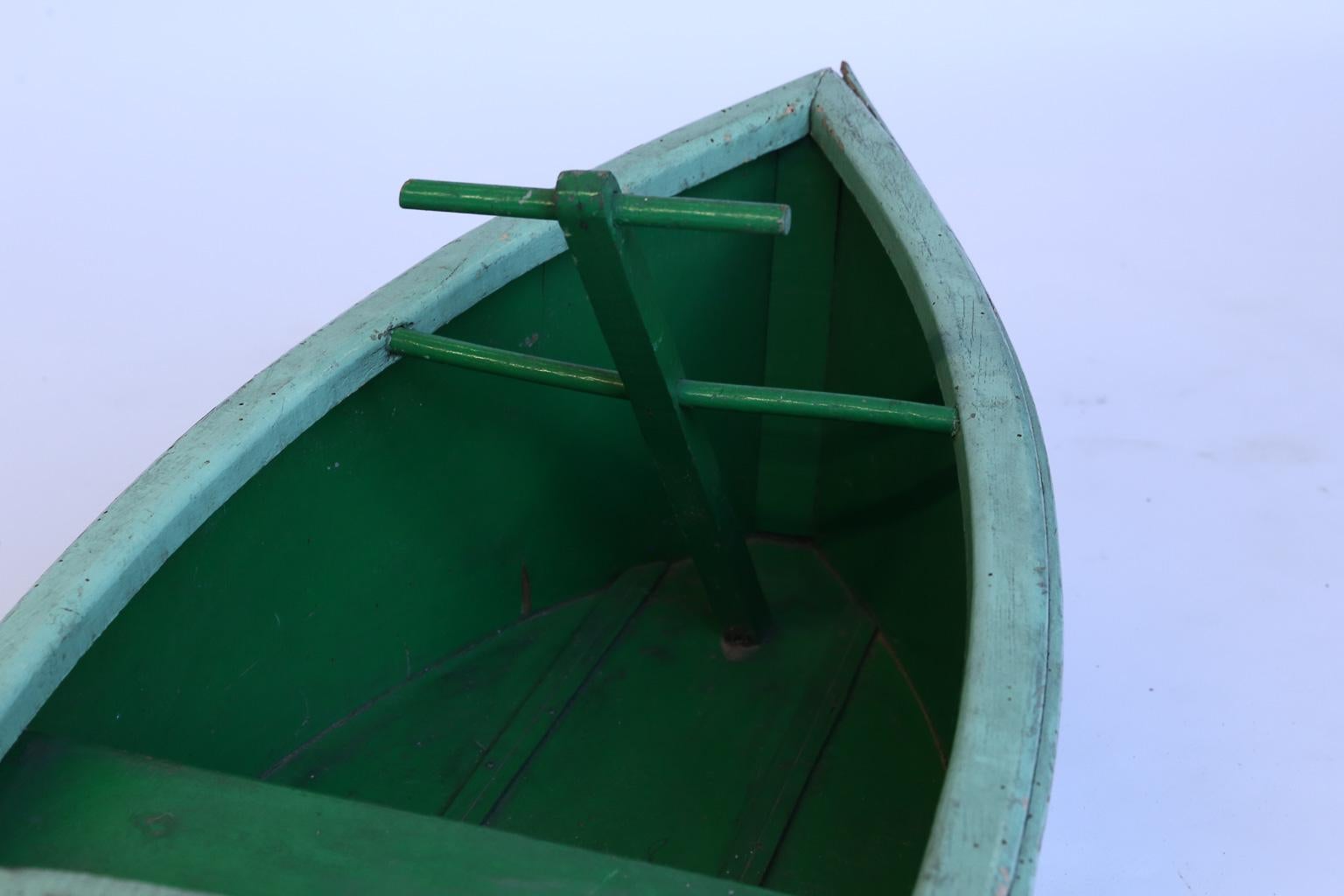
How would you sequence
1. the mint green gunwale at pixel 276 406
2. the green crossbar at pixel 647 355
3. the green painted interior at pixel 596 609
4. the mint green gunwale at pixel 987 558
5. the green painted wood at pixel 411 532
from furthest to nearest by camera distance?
1. the green painted interior at pixel 596 609
2. the green painted wood at pixel 411 532
3. the green crossbar at pixel 647 355
4. the mint green gunwale at pixel 276 406
5. the mint green gunwale at pixel 987 558

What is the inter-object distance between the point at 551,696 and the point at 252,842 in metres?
0.85

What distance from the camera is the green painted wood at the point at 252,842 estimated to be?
111 cm

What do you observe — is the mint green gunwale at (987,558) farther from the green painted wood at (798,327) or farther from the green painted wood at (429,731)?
the green painted wood at (429,731)

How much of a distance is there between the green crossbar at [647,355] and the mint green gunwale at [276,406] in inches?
3.1

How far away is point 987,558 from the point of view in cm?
134

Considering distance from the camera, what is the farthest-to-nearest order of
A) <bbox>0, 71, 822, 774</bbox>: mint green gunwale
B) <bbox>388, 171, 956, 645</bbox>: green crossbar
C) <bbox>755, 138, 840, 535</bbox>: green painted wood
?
1. <bbox>755, 138, 840, 535</bbox>: green painted wood
2. <bbox>388, 171, 956, 645</bbox>: green crossbar
3. <bbox>0, 71, 822, 774</bbox>: mint green gunwale

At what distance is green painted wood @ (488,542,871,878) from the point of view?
1798mm

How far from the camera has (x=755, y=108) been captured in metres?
2.09

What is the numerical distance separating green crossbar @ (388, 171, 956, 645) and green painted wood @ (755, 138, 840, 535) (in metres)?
0.31

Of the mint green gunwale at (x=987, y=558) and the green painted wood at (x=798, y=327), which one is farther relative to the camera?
the green painted wood at (x=798, y=327)

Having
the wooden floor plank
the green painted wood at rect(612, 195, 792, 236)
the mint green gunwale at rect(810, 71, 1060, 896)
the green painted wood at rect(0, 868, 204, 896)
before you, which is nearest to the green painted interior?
the wooden floor plank

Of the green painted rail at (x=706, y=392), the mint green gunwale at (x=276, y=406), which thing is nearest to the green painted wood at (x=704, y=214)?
the green painted rail at (x=706, y=392)

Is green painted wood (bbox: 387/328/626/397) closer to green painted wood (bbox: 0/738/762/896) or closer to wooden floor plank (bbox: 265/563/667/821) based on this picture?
wooden floor plank (bbox: 265/563/667/821)

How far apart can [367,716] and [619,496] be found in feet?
1.74
